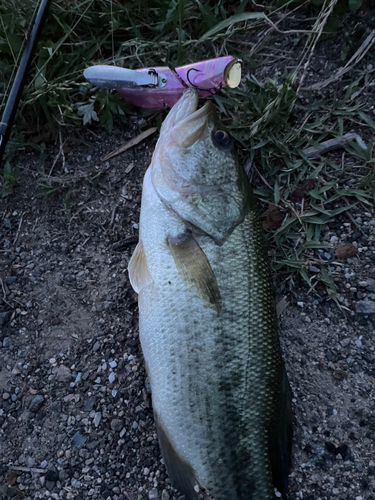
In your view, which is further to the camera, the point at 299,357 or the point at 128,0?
the point at 128,0

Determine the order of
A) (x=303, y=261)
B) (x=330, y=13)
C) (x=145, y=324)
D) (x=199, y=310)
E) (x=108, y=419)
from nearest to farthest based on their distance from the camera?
(x=199, y=310), (x=145, y=324), (x=108, y=419), (x=303, y=261), (x=330, y=13)

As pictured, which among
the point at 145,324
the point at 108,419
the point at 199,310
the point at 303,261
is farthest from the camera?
the point at 303,261

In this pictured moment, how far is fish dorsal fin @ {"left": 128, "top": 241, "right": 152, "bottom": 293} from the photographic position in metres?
2.26

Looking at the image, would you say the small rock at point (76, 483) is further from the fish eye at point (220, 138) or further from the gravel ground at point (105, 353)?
the fish eye at point (220, 138)

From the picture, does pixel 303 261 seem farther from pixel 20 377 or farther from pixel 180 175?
pixel 20 377

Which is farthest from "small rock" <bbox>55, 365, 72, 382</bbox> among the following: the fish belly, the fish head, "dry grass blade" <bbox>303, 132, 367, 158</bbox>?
"dry grass blade" <bbox>303, 132, 367, 158</bbox>

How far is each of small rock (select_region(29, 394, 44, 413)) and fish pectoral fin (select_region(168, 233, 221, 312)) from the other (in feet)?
4.48

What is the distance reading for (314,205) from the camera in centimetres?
273

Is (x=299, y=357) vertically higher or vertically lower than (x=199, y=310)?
lower

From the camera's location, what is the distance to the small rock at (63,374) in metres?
2.53

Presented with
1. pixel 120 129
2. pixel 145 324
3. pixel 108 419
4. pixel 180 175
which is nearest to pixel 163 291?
pixel 145 324

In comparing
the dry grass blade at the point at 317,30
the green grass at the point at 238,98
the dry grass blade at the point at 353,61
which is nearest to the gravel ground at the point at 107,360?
the green grass at the point at 238,98

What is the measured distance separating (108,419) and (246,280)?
1349mm

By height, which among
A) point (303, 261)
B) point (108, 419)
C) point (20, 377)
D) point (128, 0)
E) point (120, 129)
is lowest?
point (108, 419)
